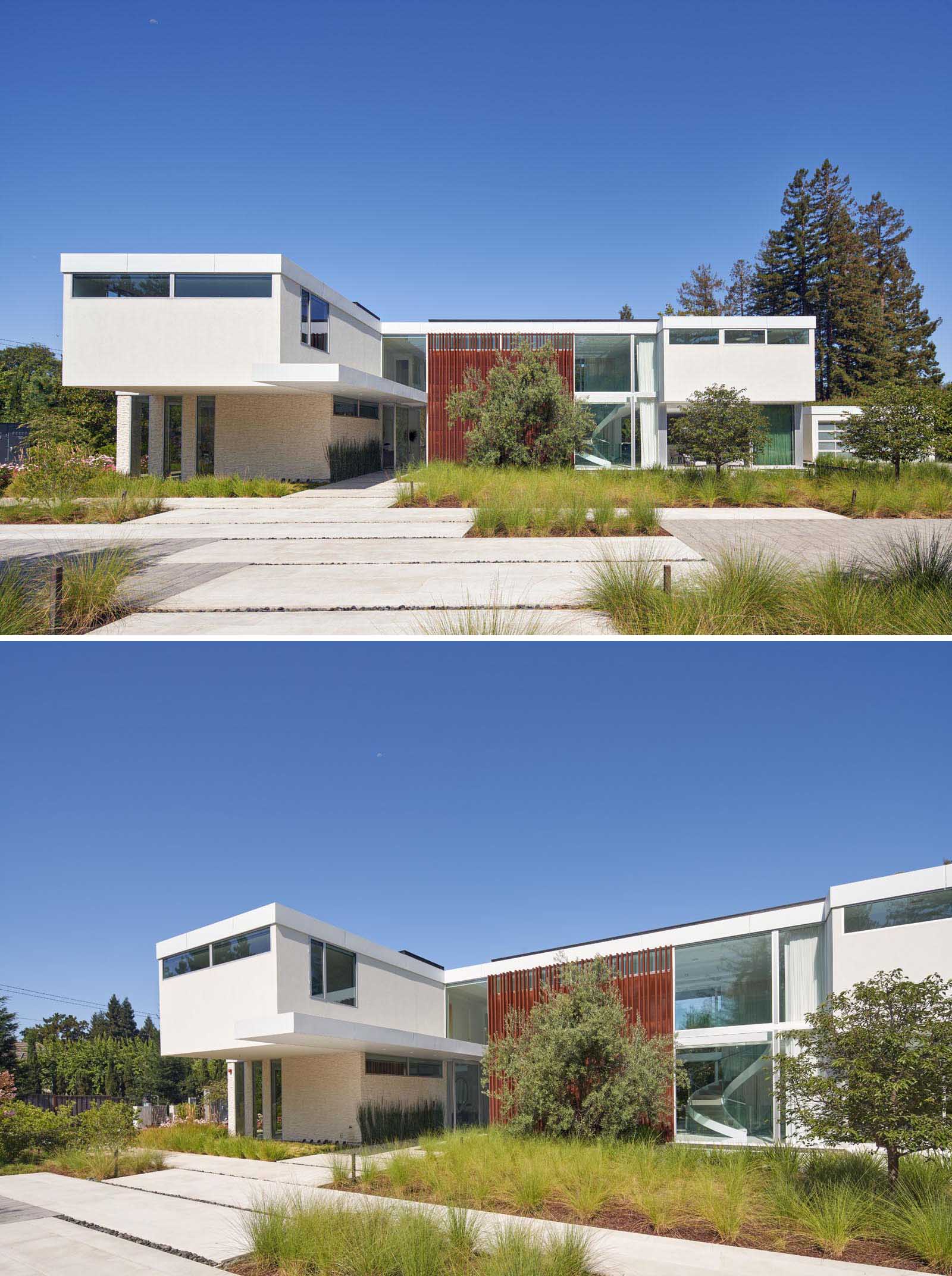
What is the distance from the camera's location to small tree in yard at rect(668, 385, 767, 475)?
27.5 m

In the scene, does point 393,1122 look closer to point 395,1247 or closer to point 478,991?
point 478,991

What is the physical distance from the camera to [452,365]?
32.4 meters

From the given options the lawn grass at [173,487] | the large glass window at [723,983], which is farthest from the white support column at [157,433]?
the large glass window at [723,983]

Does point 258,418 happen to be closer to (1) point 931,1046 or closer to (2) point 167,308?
(2) point 167,308

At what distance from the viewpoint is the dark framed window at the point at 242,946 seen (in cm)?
1795

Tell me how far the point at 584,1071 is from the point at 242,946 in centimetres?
789

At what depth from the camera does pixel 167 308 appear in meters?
27.2

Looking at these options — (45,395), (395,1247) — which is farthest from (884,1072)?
(45,395)

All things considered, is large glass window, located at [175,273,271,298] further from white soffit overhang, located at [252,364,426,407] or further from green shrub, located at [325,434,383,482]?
green shrub, located at [325,434,383,482]

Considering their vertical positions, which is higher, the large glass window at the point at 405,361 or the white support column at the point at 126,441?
the large glass window at the point at 405,361

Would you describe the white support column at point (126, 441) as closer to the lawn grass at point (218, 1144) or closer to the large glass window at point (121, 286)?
the large glass window at point (121, 286)

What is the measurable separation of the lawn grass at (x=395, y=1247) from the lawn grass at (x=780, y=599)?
198 inches

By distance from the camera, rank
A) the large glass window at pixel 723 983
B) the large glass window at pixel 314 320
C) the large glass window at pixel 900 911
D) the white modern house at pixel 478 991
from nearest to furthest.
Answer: the large glass window at pixel 900 911
the white modern house at pixel 478 991
the large glass window at pixel 723 983
the large glass window at pixel 314 320

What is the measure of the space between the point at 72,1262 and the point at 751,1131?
10.9 meters
